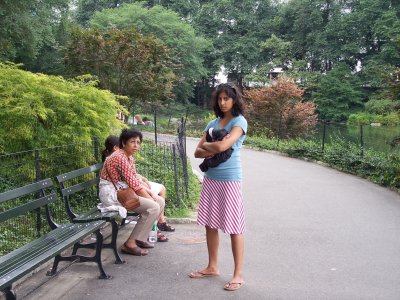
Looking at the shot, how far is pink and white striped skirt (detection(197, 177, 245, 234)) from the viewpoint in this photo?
423 cm

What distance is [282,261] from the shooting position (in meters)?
5.17

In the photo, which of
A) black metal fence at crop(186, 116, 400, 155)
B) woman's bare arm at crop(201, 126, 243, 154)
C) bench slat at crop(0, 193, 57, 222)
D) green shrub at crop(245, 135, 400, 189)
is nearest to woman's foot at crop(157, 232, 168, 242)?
bench slat at crop(0, 193, 57, 222)

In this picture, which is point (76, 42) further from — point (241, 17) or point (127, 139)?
point (241, 17)

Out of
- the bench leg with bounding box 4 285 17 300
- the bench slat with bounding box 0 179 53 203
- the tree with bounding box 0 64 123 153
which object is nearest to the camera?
the bench leg with bounding box 4 285 17 300

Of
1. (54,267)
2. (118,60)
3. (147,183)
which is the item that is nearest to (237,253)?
(54,267)

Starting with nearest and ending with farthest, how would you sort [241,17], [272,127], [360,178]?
[360,178] → [272,127] → [241,17]

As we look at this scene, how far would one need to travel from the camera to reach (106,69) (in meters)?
16.0

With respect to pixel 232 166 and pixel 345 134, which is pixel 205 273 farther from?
pixel 345 134

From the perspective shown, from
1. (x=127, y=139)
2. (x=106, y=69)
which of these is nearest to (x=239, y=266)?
(x=127, y=139)

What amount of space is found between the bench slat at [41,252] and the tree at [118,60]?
11506mm

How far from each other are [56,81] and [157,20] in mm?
31856

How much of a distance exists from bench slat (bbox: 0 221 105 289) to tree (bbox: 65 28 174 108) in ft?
37.7

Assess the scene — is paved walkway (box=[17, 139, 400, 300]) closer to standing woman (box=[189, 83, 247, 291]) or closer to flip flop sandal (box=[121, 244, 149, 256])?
flip flop sandal (box=[121, 244, 149, 256])

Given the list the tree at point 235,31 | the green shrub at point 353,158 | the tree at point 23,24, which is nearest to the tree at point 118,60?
the tree at point 23,24
